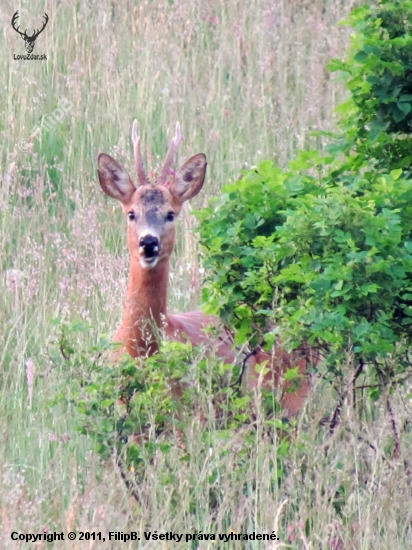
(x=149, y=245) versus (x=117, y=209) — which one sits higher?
(x=117, y=209)

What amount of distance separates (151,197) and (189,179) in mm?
310

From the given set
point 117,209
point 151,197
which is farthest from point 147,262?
point 117,209

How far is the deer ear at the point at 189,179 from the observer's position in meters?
6.00

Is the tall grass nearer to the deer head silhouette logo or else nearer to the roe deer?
the deer head silhouette logo

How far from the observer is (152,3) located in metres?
9.34

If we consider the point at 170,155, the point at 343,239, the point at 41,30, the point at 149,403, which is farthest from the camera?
the point at 41,30

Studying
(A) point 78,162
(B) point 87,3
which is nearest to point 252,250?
(A) point 78,162

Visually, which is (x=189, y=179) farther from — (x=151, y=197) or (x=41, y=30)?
(x=41, y=30)

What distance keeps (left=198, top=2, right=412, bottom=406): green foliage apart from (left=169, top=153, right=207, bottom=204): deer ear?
1337mm

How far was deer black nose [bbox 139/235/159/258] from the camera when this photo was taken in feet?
18.1

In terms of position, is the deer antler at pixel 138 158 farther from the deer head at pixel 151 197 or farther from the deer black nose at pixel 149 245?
the deer black nose at pixel 149 245

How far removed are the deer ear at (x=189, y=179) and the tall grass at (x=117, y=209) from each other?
0.40 meters

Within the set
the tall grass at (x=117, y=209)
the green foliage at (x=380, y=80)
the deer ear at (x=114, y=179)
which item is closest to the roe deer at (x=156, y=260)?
the deer ear at (x=114, y=179)

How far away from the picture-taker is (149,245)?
217 inches
